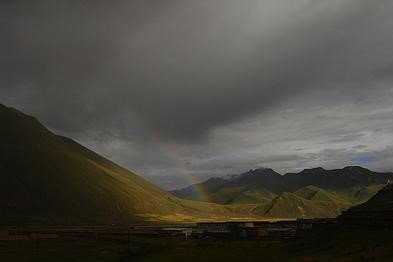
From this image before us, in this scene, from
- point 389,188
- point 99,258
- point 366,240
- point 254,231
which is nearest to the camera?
point 366,240

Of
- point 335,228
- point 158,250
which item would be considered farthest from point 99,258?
point 335,228

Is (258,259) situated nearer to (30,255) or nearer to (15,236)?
(30,255)

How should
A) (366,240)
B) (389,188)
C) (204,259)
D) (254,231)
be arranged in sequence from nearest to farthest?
(366,240) < (204,259) < (389,188) < (254,231)

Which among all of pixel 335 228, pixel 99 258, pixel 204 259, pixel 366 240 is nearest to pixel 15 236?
pixel 99 258

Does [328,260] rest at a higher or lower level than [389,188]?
lower

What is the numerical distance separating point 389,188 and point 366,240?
9721cm

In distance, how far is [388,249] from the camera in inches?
3039

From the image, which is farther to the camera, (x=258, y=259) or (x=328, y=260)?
(x=258, y=259)

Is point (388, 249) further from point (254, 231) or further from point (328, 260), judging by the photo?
point (254, 231)

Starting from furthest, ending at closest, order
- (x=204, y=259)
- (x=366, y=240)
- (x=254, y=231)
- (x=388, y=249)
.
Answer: (x=254, y=231) < (x=204, y=259) < (x=366, y=240) < (x=388, y=249)

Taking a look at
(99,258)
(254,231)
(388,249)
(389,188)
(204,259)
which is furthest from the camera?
(254,231)

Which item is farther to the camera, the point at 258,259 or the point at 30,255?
the point at 30,255

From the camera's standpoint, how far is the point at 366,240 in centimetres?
9312

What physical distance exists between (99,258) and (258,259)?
41536 mm
